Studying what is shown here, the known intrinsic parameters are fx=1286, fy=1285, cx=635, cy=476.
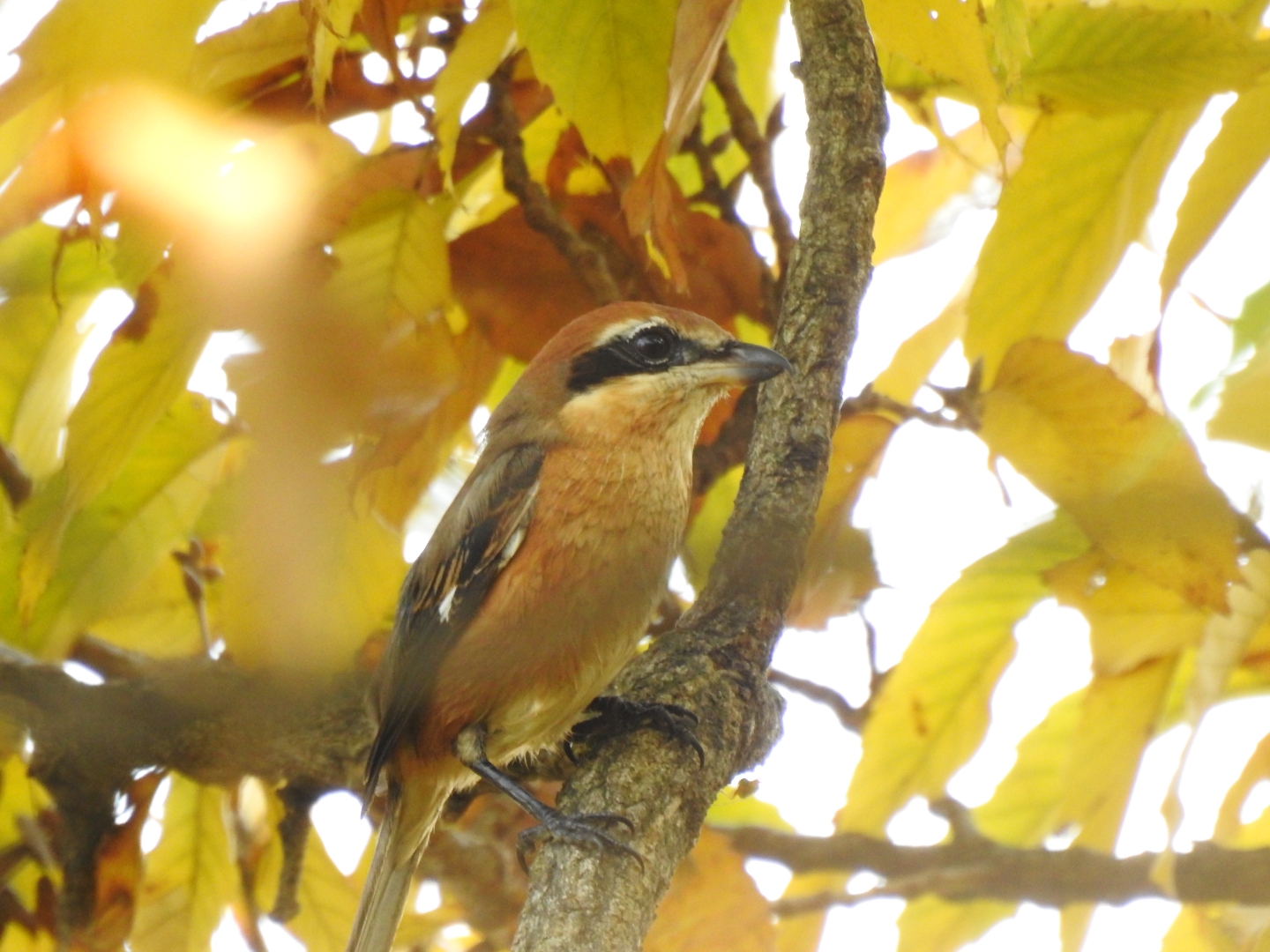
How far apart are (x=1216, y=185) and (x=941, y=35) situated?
0.77m

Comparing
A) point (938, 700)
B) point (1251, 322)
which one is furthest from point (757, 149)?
point (938, 700)

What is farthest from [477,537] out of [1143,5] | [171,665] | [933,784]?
[1143,5]

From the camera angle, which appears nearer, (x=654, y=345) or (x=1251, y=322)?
(x=1251, y=322)

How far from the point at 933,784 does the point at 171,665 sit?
1.90 metres

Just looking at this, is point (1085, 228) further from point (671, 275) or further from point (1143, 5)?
point (671, 275)

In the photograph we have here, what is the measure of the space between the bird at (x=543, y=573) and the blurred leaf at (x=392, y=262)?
0.68 metres

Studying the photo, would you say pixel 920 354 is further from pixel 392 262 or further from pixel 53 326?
pixel 53 326

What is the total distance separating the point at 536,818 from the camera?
10.6ft

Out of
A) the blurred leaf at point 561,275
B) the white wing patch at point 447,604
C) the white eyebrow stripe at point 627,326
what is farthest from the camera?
the white eyebrow stripe at point 627,326

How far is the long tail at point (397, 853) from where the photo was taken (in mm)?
3719

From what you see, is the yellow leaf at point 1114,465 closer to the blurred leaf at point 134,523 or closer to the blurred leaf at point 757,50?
the blurred leaf at point 757,50

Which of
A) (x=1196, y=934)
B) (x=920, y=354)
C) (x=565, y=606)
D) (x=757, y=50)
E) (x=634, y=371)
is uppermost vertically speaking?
(x=757, y=50)

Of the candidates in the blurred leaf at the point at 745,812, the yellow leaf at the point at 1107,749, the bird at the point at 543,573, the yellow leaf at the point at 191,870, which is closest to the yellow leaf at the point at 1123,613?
the yellow leaf at the point at 1107,749

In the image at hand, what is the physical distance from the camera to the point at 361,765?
344 cm
